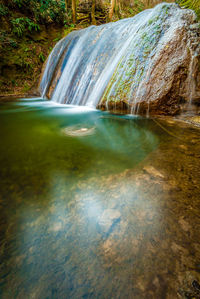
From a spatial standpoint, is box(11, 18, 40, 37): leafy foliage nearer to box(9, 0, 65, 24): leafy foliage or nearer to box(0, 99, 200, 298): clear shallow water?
box(9, 0, 65, 24): leafy foliage

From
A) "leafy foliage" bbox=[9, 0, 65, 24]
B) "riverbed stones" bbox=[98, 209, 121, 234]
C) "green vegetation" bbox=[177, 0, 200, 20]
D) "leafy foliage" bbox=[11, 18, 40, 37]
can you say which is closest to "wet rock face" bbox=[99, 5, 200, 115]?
"green vegetation" bbox=[177, 0, 200, 20]

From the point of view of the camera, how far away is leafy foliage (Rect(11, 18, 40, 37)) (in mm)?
8186

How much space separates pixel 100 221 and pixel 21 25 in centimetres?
1137

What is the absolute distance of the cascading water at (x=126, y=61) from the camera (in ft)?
10.5

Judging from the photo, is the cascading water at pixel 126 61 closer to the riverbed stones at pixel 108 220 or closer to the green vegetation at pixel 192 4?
the green vegetation at pixel 192 4

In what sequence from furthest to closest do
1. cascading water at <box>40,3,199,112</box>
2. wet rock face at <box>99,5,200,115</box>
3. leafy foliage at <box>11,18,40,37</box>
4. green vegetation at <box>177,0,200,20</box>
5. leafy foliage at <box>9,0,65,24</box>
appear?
leafy foliage at <box>9,0,65,24</box>
leafy foliage at <box>11,18,40,37</box>
green vegetation at <box>177,0,200,20</box>
cascading water at <box>40,3,199,112</box>
wet rock face at <box>99,5,200,115</box>

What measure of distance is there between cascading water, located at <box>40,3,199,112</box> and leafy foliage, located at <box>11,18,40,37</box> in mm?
4451

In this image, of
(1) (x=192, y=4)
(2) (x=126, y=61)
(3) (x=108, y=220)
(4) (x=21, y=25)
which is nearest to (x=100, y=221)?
(3) (x=108, y=220)

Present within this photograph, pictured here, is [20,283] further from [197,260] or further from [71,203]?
[197,260]

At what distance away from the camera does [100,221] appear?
0.94 metres

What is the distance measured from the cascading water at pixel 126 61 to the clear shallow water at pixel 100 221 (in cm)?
192

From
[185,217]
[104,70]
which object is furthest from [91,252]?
[104,70]

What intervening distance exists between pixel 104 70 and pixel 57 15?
8826 mm

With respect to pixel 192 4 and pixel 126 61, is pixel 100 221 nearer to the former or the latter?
pixel 126 61
